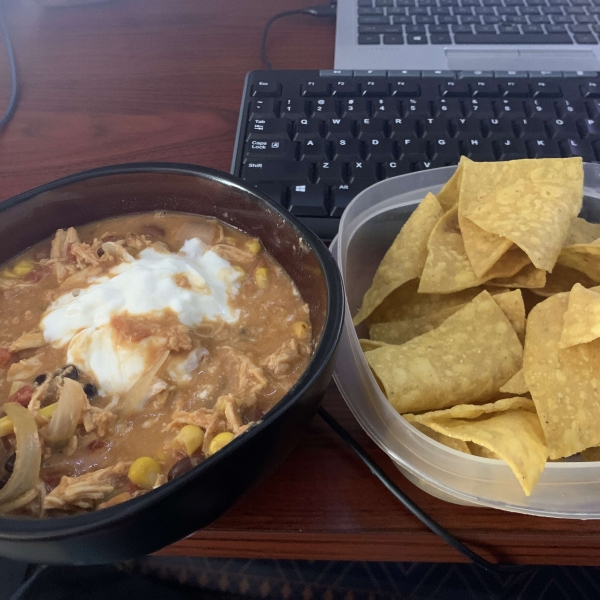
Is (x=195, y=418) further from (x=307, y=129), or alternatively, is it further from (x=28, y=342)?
Answer: (x=307, y=129)

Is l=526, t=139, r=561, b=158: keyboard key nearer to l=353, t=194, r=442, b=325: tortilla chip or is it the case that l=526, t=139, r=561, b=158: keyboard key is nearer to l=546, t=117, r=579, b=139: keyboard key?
l=546, t=117, r=579, b=139: keyboard key

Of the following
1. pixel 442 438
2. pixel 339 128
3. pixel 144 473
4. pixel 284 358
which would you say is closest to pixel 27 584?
pixel 144 473

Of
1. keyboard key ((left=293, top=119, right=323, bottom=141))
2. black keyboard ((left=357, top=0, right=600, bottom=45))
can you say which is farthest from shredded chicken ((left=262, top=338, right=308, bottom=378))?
black keyboard ((left=357, top=0, right=600, bottom=45))

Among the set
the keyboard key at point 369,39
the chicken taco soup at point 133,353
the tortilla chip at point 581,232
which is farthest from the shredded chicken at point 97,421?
the keyboard key at point 369,39

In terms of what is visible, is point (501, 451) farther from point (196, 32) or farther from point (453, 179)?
point (196, 32)

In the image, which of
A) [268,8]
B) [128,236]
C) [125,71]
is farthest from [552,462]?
[268,8]

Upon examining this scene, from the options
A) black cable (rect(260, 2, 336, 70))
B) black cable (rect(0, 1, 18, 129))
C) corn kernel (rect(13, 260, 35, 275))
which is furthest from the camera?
black cable (rect(260, 2, 336, 70))

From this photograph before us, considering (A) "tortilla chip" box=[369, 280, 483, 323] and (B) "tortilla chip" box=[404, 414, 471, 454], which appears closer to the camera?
(B) "tortilla chip" box=[404, 414, 471, 454]
